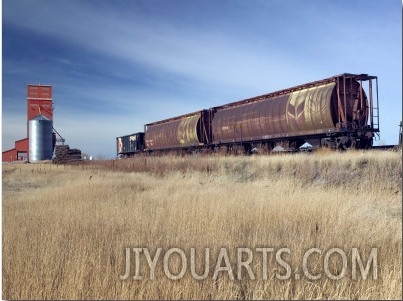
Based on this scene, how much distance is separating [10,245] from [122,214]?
209 centimetres

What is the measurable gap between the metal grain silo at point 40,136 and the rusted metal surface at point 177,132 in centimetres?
843

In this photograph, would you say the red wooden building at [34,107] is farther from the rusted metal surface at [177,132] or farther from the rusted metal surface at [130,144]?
the rusted metal surface at [177,132]

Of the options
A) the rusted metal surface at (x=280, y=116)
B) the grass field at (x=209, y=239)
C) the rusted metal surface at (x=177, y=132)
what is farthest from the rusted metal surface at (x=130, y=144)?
the grass field at (x=209, y=239)

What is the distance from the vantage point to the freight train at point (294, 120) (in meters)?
15.5

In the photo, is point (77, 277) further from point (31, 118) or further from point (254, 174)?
point (31, 118)

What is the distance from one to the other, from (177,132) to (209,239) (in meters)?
22.8

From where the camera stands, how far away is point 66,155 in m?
25.5

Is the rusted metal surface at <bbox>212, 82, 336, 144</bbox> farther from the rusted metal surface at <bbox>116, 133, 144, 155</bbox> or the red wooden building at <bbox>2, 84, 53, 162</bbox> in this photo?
the rusted metal surface at <bbox>116, 133, 144, 155</bbox>

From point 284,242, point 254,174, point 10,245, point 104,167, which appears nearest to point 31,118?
point 104,167

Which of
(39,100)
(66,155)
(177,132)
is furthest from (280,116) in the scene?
(39,100)

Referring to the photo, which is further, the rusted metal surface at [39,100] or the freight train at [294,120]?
the rusted metal surface at [39,100]

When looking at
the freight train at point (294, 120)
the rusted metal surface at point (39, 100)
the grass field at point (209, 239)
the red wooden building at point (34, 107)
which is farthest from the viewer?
the red wooden building at point (34, 107)

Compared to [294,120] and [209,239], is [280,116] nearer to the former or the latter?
[294,120]

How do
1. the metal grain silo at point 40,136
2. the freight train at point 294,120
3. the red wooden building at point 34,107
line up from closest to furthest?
the freight train at point 294,120 → the red wooden building at point 34,107 → the metal grain silo at point 40,136
